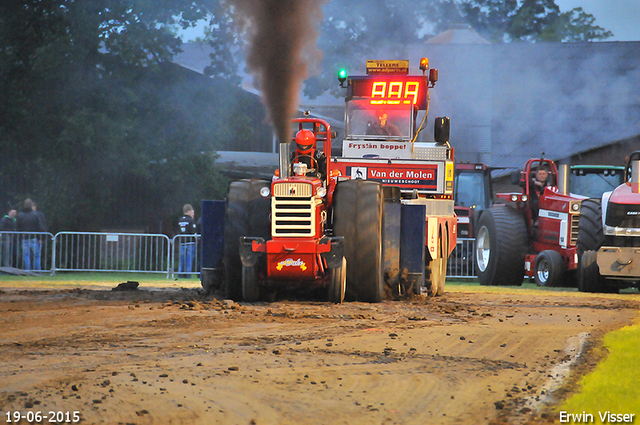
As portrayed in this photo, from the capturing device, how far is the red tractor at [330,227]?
35.3 ft

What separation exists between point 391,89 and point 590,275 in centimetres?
512

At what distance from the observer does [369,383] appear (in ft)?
19.5

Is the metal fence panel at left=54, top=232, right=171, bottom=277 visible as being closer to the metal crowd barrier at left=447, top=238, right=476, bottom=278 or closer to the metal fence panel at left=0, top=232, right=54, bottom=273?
the metal fence panel at left=0, top=232, right=54, bottom=273

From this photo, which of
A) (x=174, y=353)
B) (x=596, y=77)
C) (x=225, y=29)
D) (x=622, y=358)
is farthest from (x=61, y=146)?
(x=596, y=77)

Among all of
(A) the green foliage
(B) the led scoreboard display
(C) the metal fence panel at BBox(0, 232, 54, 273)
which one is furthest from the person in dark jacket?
(B) the led scoreboard display

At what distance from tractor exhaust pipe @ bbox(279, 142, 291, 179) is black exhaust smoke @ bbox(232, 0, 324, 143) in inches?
53.8

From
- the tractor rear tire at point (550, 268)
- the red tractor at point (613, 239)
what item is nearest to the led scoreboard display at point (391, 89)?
the red tractor at point (613, 239)

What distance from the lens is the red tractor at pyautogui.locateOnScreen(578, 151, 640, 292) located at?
14719mm

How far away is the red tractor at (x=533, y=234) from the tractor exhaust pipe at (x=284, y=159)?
26.8 feet

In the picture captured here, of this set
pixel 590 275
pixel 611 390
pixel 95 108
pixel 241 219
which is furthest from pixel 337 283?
pixel 95 108

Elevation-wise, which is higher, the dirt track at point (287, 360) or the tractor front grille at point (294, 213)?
the tractor front grille at point (294, 213)

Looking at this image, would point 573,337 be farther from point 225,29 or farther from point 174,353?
point 225,29

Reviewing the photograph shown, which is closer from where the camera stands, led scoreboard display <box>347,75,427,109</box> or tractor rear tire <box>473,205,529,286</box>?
led scoreboard display <box>347,75,427,109</box>

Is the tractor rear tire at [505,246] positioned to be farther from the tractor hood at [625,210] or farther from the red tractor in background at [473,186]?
the red tractor in background at [473,186]
